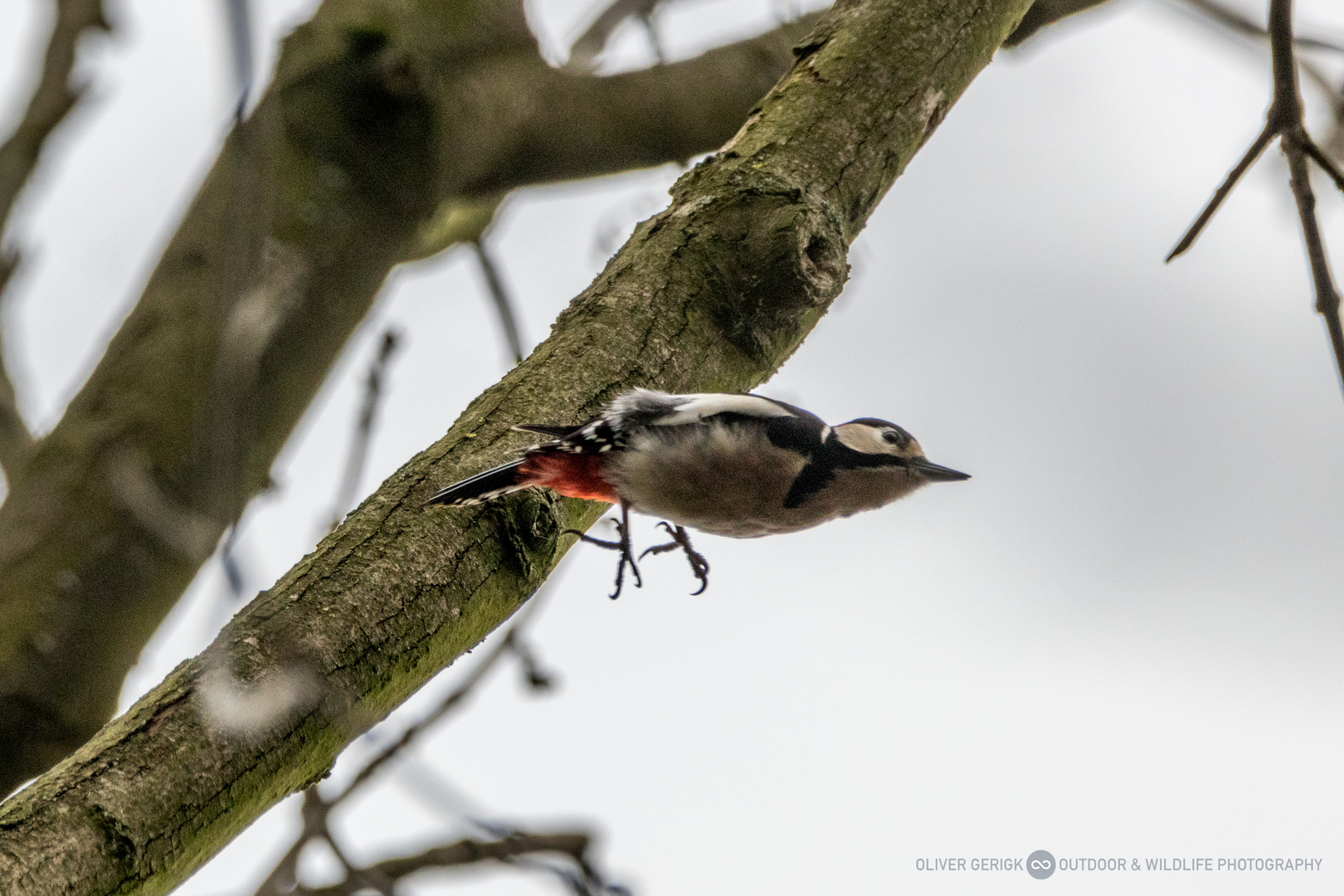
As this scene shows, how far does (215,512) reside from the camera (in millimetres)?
1518

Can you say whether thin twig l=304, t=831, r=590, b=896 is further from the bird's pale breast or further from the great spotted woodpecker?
the bird's pale breast

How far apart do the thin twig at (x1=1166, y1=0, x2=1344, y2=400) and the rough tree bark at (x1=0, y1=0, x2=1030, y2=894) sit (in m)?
0.71

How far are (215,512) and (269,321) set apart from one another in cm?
214

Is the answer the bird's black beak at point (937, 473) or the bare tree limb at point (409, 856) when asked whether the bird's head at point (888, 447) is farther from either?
the bare tree limb at point (409, 856)

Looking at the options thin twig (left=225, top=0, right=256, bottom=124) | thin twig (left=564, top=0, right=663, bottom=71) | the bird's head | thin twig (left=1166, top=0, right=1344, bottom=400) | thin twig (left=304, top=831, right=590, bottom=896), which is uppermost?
thin twig (left=564, top=0, right=663, bottom=71)

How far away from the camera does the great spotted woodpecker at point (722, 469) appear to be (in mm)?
2461

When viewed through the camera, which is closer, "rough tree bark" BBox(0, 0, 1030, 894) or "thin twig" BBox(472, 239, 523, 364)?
"rough tree bark" BBox(0, 0, 1030, 894)

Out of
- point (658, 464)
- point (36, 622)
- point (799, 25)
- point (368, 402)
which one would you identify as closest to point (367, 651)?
point (368, 402)

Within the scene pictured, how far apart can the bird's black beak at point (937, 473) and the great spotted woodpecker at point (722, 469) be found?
2 centimetres

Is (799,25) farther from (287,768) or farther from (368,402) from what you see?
(287,768)

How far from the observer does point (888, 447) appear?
2.82m

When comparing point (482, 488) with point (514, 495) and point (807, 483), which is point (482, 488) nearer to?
point (514, 495)

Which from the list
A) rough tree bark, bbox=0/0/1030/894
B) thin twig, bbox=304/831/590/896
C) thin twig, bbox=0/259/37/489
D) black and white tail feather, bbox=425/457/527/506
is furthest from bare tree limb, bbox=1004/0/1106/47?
thin twig, bbox=0/259/37/489

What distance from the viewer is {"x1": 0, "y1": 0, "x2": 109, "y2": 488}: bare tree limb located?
352 centimetres
